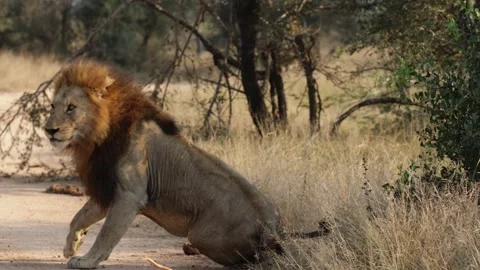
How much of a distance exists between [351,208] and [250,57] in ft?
21.9

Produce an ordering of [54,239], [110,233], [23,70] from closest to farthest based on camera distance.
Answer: [110,233]
[54,239]
[23,70]

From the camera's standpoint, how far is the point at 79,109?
713cm

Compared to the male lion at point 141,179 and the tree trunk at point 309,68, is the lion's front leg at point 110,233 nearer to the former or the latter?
the male lion at point 141,179

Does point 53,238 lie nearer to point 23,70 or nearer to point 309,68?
point 309,68

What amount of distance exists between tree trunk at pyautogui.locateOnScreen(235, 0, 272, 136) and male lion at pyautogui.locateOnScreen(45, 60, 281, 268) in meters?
6.02

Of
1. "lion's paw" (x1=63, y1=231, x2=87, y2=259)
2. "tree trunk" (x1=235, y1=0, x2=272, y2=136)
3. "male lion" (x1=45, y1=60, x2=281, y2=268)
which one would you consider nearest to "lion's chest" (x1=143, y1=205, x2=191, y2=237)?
"male lion" (x1=45, y1=60, x2=281, y2=268)

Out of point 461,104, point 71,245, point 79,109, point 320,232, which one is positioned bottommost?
point 71,245

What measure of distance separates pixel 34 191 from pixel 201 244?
16.1 ft

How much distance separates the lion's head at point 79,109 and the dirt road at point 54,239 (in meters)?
0.89

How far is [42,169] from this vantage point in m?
13.9

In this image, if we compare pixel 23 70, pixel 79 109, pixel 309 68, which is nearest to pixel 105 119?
pixel 79 109

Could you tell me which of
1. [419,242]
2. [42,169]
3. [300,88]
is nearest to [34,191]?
[42,169]

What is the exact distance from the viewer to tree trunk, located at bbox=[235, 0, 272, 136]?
13477 mm

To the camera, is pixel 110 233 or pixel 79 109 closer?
pixel 110 233
